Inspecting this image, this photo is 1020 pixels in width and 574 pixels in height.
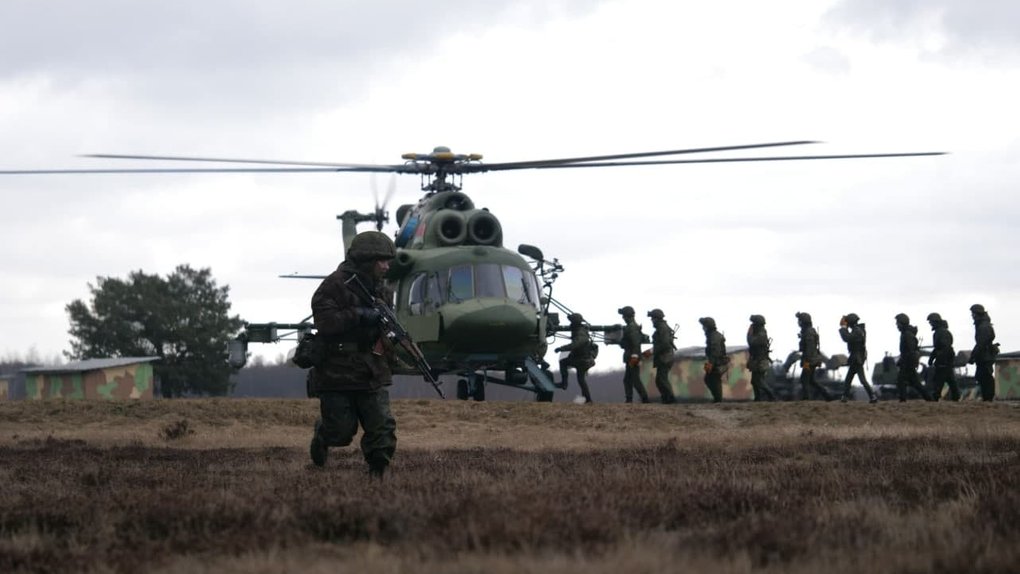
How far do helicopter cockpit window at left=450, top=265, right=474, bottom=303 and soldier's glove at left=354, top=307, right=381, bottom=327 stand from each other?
14521mm

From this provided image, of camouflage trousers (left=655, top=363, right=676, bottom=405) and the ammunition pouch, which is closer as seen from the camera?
the ammunition pouch

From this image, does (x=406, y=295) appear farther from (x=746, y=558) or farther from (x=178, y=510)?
(x=746, y=558)

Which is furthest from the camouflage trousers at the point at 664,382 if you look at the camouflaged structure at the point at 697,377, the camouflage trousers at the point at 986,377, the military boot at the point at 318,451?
the camouflaged structure at the point at 697,377

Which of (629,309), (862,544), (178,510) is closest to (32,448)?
(178,510)

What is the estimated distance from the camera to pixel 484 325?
83.7ft

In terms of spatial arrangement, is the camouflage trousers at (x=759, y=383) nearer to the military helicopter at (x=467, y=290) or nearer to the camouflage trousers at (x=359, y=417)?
the military helicopter at (x=467, y=290)

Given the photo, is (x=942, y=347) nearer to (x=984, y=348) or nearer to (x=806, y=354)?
(x=984, y=348)

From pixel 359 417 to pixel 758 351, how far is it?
52.9 feet

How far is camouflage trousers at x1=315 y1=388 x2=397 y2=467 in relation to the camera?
11156 mm

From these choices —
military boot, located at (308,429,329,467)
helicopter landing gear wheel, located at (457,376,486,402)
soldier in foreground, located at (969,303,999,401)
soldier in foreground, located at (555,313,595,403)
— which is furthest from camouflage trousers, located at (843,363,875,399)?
military boot, located at (308,429,329,467)

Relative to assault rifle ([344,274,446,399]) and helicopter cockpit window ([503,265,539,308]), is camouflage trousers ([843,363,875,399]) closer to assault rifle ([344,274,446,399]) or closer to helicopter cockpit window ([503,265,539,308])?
helicopter cockpit window ([503,265,539,308])

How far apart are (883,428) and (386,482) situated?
924cm

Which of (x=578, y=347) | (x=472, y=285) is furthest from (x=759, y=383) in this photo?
(x=472, y=285)

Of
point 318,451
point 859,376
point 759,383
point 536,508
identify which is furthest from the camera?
point 759,383
